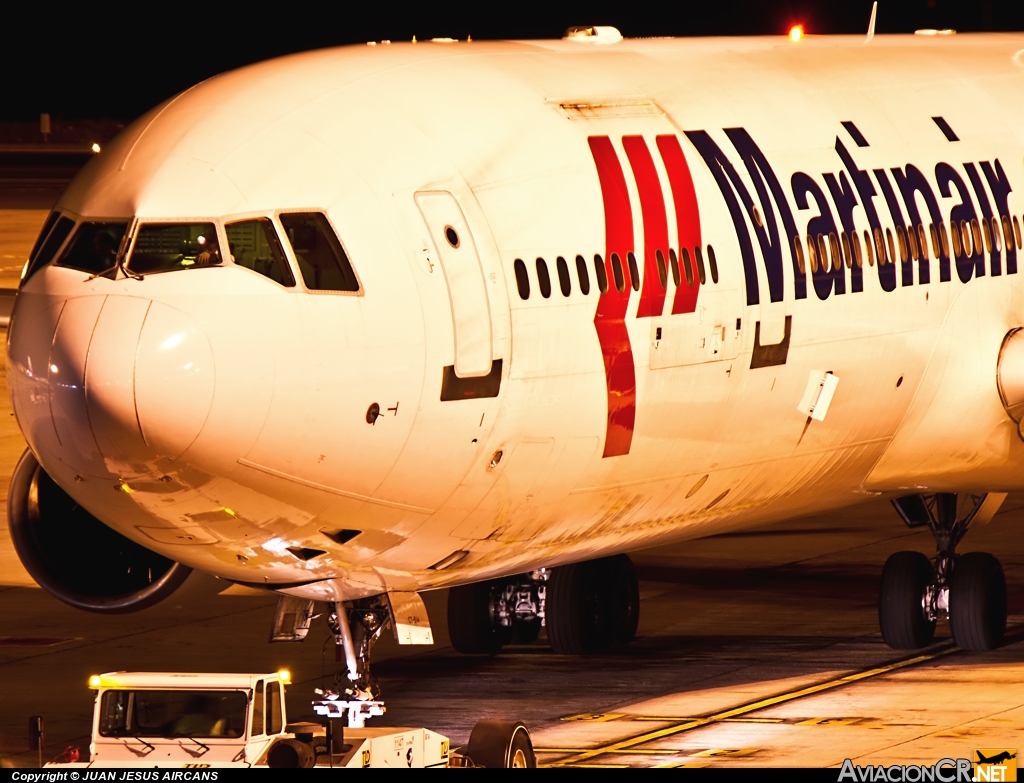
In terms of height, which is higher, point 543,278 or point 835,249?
point 835,249

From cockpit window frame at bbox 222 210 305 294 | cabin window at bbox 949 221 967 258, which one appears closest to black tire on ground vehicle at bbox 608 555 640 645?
cabin window at bbox 949 221 967 258

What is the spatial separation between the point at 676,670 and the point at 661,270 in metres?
6.19

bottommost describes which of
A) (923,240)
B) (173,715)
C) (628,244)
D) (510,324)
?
(173,715)

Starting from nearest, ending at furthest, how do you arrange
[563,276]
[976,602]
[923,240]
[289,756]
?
[289,756] < [563,276] < [923,240] < [976,602]

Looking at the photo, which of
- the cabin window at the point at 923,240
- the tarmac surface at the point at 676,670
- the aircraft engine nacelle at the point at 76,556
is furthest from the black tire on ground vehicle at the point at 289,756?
the cabin window at the point at 923,240

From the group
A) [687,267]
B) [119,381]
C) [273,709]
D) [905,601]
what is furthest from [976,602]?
[119,381]

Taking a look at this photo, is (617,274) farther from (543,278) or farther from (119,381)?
(119,381)

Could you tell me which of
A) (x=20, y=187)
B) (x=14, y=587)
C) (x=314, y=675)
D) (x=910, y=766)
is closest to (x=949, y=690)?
(x=910, y=766)

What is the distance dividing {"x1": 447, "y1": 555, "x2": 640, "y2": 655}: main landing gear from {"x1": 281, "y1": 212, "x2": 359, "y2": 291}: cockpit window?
7984mm

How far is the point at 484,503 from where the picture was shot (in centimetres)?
1496

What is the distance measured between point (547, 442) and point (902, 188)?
18.1 feet

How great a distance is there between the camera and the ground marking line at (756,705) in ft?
58.2

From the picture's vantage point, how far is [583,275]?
50.5ft

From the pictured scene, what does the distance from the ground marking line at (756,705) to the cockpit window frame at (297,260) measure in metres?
5.01
